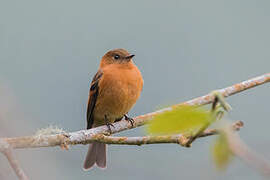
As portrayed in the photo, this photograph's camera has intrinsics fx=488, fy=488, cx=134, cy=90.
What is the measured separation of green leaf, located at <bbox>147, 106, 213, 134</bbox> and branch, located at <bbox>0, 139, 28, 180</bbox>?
0.59 metres

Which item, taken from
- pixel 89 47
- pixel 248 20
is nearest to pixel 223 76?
pixel 89 47

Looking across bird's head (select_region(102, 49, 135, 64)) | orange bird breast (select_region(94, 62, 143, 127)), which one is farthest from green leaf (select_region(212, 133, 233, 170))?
bird's head (select_region(102, 49, 135, 64))

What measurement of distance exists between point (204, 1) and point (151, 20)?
6.74 m

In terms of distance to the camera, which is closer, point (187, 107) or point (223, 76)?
point (187, 107)

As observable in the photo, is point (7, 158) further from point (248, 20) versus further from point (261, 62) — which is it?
point (248, 20)

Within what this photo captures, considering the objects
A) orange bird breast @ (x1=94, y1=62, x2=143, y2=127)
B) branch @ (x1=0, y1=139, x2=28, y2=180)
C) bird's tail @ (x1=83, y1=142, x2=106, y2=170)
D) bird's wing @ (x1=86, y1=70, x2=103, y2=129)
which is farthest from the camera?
bird's tail @ (x1=83, y1=142, x2=106, y2=170)

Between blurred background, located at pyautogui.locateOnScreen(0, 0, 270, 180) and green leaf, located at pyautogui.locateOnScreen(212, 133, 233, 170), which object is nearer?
green leaf, located at pyautogui.locateOnScreen(212, 133, 233, 170)

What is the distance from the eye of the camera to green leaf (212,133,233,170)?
1169 mm

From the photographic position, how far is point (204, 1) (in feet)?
190

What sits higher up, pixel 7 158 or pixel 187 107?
pixel 7 158

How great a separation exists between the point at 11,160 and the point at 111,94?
3.70 metres

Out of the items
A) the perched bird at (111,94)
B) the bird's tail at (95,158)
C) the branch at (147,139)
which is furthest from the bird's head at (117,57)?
the branch at (147,139)

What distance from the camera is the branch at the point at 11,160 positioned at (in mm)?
1636

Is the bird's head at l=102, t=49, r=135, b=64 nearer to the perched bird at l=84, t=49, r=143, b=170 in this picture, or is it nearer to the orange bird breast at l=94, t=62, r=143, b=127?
the perched bird at l=84, t=49, r=143, b=170
